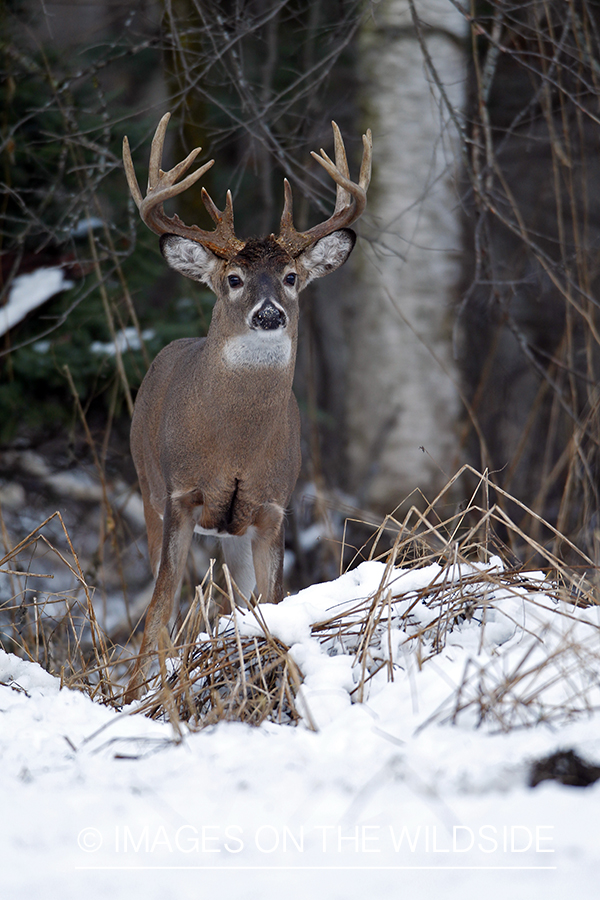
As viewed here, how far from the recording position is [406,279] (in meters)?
6.60

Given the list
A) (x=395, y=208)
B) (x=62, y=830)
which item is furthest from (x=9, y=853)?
(x=395, y=208)

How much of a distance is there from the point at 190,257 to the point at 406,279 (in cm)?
291

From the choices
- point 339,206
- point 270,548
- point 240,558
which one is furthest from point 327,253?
point 240,558

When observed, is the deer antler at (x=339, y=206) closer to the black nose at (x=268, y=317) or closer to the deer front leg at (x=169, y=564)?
the black nose at (x=268, y=317)

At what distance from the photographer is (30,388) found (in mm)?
5488

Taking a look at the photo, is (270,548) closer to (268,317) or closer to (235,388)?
(235,388)

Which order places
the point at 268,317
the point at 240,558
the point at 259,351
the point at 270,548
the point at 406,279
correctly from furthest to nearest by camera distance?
the point at 406,279 → the point at 240,558 → the point at 270,548 → the point at 259,351 → the point at 268,317

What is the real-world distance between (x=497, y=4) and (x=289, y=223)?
3.90 feet

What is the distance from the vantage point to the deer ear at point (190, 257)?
3883mm

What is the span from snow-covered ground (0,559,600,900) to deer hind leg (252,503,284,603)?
1.16 metres

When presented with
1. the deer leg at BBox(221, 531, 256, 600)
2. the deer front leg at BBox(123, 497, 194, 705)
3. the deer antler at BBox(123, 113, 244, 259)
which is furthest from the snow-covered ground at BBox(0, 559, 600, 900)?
the deer antler at BBox(123, 113, 244, 259)

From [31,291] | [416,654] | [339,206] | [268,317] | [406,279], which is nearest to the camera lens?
[416,654]

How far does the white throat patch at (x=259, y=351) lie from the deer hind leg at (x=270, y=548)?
0.54 metres

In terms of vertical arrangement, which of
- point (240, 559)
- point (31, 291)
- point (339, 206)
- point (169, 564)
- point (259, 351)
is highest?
point (339, 206)
